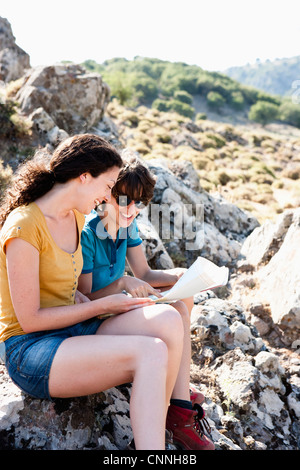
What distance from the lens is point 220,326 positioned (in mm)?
3051

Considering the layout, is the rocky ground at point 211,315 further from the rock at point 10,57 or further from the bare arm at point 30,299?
the rock at point 10,57

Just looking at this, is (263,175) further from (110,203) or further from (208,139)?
(110,203)

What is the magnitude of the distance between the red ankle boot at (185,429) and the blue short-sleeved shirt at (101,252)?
2.53ft

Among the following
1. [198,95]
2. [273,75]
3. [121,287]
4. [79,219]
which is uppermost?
[79,219]

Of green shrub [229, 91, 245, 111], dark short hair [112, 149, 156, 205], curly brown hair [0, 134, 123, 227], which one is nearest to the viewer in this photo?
curly brown hair [0, 134, 123, 227]

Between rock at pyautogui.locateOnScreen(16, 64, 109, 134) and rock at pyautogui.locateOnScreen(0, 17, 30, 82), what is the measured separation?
4.52 meters

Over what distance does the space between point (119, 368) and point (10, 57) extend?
14.1 meters

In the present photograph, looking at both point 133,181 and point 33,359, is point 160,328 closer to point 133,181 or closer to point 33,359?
point 33,359

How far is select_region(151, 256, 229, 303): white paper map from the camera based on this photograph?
192cm

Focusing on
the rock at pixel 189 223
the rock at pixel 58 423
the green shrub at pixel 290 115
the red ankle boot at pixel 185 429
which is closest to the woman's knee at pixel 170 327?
the red ankle boot at pixel 185 429

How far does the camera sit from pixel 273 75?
563ft

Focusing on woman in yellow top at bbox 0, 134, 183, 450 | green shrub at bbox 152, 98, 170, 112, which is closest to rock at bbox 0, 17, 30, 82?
woman in yellow top at bbox 0, 134, 183, 450

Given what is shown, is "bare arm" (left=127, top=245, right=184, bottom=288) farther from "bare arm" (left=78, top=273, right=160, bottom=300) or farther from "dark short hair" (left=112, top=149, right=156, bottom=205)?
"dark short hair" (left=112, top=149, right=156, bottom=205)

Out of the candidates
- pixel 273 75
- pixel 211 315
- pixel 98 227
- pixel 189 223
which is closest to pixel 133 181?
pixel 98 227
